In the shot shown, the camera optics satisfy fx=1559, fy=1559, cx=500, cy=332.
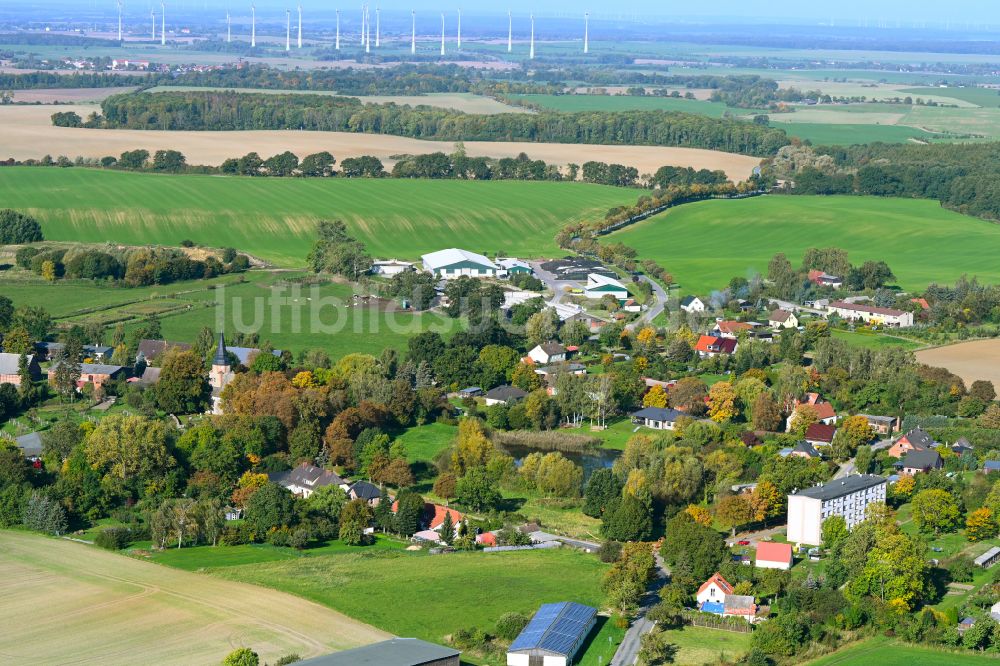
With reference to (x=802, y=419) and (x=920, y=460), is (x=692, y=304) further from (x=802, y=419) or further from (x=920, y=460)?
(x=920, y=460)

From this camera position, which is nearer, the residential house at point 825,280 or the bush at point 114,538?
the bush at point 114,538

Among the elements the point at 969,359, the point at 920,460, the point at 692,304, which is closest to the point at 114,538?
the point at 920,460

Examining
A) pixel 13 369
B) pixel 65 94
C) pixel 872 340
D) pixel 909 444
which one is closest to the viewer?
pixel 909 444

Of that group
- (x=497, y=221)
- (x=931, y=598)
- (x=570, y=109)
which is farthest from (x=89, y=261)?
(x=570, y=109)

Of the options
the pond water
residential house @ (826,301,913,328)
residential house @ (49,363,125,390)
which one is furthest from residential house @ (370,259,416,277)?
the pond water

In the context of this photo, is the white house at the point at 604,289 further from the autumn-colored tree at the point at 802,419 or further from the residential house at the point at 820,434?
the residential house at the point at 820,434

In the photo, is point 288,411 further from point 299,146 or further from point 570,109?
point 570,109

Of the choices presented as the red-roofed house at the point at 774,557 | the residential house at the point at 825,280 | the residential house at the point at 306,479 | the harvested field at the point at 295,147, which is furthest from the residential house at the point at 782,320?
the harvested field at the point at 295,147

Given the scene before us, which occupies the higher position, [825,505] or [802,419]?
[825,505]
